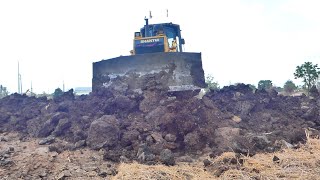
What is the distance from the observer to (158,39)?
1164 cm

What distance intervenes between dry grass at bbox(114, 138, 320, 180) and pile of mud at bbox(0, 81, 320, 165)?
481 mm

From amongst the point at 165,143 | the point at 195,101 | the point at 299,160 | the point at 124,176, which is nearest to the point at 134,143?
the point at 165,143

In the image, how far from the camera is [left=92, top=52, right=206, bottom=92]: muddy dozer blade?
401 inches

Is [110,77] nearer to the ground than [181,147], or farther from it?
farther from it

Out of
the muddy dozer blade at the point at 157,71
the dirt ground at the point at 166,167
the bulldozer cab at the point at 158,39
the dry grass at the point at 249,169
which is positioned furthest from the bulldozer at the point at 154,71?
the dry grass at the point at 249,169

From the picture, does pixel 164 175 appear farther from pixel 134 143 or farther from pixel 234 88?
pixel 234 88

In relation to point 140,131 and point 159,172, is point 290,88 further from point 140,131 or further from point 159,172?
point 159,172

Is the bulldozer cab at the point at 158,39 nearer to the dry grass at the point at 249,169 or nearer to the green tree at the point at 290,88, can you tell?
the dry grass at the point at 249,169

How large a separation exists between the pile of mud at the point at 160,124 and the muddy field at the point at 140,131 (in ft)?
0.08

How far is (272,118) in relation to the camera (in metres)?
9.05

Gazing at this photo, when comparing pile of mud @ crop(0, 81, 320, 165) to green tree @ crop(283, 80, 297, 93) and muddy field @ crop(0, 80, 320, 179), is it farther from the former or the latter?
green tree @ crop(283, 80, 297, 93)

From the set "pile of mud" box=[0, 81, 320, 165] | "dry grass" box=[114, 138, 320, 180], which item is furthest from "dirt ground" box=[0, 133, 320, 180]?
"pile of mud" box=[0, 81, 320, 165]

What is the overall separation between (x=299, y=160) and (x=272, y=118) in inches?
145

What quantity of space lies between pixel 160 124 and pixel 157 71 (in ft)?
9.81
